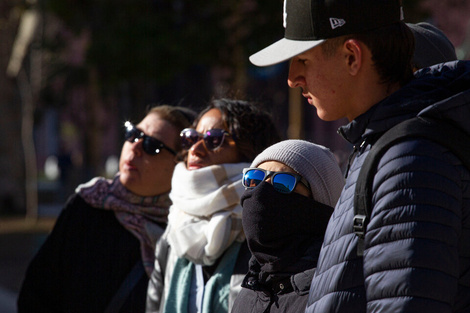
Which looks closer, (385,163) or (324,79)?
(385,163)

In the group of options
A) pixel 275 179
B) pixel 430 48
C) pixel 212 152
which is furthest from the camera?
pixel 212 152

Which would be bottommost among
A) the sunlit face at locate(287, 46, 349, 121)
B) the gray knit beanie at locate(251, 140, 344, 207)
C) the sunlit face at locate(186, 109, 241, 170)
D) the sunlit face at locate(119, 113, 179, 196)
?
the sunlit face at locate(119, 113, 179, 196)

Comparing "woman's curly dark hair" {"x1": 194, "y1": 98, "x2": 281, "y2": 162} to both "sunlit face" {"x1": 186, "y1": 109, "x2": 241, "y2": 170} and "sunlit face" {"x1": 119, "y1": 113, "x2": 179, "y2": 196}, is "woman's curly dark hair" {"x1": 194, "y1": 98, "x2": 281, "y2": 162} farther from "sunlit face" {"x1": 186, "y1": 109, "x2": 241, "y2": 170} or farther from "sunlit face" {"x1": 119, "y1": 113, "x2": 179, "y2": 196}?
"sunlit face" {"x1": 119, "y1": 113, "x2": 179, "y2": 196}

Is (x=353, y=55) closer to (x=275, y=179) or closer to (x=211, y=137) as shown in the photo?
(x=275, y=179)

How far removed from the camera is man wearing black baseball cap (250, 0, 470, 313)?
166 cm

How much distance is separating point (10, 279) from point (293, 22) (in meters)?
9.16

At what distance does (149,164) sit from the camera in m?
4.11

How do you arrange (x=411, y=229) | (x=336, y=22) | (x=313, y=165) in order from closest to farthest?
1. (x=411, y=229)
2. (x=336, y=22)
3. (x=313, y=165)

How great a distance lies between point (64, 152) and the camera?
30.9 m

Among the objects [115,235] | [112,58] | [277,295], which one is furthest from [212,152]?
[112,58]

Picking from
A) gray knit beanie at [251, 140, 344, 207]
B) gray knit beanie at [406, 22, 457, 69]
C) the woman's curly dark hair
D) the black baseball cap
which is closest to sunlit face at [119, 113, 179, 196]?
the woman's curly dark hair

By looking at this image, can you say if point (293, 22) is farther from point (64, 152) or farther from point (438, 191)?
point (64, 152)

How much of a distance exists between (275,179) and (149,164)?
1626 millimetres

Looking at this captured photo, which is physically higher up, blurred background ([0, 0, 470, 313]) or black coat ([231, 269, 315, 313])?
black coat ([231, 269, 315, 313])
